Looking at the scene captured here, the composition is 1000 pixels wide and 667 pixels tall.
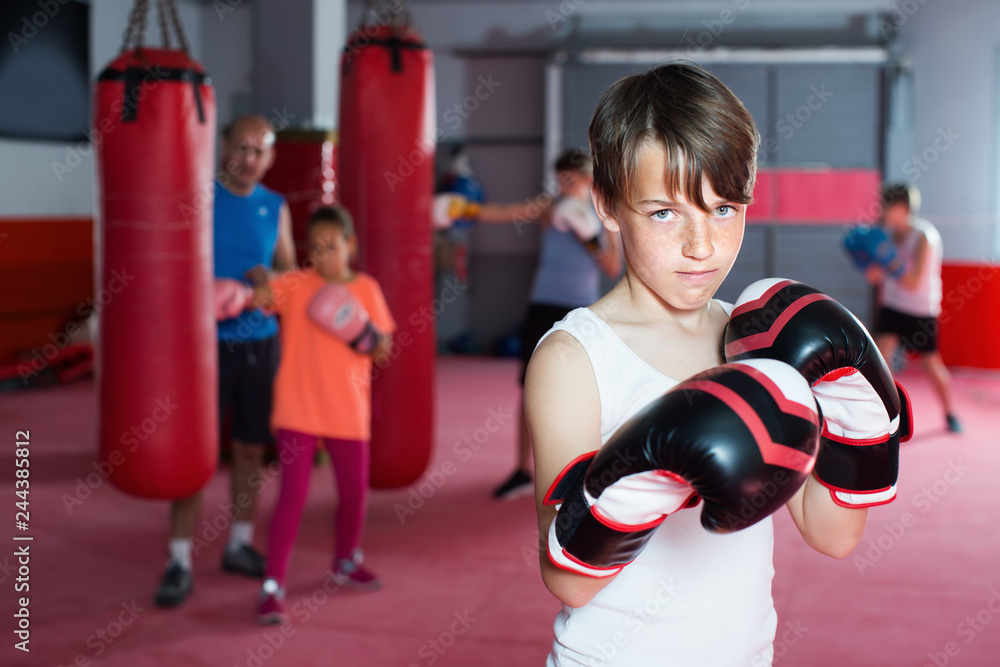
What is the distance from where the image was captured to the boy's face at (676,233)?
917mm

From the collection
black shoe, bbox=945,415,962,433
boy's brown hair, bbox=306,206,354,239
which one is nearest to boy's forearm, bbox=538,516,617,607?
boy's brown hair, bbox=306,206,354,239

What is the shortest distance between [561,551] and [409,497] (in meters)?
3.05

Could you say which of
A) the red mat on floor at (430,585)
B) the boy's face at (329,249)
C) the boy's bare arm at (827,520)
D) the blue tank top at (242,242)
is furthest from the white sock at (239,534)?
the boy's bare arm at (827,520)

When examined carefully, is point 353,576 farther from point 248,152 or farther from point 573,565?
point 573,565

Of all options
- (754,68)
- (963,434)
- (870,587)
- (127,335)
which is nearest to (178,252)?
(127,335)

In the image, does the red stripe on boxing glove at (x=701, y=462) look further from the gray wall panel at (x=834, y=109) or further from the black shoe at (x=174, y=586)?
the gray wall panel at (x=834, y=109)

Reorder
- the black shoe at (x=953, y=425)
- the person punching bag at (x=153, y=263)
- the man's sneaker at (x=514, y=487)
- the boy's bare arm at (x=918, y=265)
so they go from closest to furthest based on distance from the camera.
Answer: the person punching bag at (x=153, y=263) → the man's sneaker at (x=514, y=487) → the boy's bare arm at (x=918, y=265) → the black shoe at (x=953, y=425)

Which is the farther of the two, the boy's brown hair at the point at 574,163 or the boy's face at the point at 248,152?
the boy's brown hair at the point at 574,163

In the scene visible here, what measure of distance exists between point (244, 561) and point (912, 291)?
374cm

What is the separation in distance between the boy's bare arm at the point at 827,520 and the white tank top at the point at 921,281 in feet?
13.9

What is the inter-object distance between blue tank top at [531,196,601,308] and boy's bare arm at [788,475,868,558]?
105 inches

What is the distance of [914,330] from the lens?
196 inches

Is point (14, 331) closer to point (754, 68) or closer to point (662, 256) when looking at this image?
point (754, 68)

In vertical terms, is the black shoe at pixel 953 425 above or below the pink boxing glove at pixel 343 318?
below
